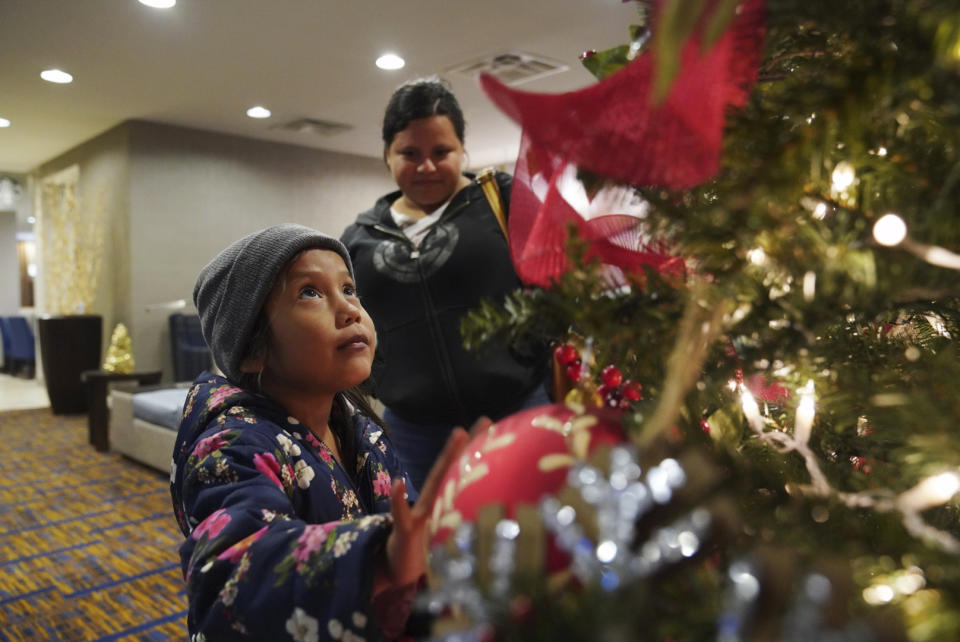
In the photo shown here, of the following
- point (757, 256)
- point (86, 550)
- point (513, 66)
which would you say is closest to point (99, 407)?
point (86, 550)

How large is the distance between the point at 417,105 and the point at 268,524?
1306mm

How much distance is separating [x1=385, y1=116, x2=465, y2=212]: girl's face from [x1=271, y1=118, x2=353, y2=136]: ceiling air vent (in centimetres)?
607

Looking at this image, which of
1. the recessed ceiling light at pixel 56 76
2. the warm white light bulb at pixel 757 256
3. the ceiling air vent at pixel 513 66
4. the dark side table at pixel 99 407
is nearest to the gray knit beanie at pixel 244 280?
the warm white light bulb at pixel 757 256

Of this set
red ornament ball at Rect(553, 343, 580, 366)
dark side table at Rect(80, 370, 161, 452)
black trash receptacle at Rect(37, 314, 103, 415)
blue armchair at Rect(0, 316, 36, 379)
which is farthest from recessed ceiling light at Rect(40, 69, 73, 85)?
red ornament ball at Rect(553, 343, 580, 366)

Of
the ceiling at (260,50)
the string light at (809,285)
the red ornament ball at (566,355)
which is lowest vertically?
the red ornament ball at (566,355)

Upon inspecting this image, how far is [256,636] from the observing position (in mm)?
577

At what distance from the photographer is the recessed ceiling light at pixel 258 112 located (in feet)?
22.9

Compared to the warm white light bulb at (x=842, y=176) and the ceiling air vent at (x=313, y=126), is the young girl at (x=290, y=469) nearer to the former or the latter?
the warm white light bulb at (x=842, y=176)

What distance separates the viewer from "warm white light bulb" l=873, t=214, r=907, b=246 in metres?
0.38

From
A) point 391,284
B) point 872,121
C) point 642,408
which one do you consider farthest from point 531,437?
point 391,284

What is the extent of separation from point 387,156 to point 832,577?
1.75 m

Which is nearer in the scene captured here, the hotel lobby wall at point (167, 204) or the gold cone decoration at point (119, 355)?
the gold cone decoration at point (119, 355)

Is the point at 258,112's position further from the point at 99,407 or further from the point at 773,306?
the point at 773,306

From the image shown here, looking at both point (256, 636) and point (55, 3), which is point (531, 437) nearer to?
point (256, 636)
